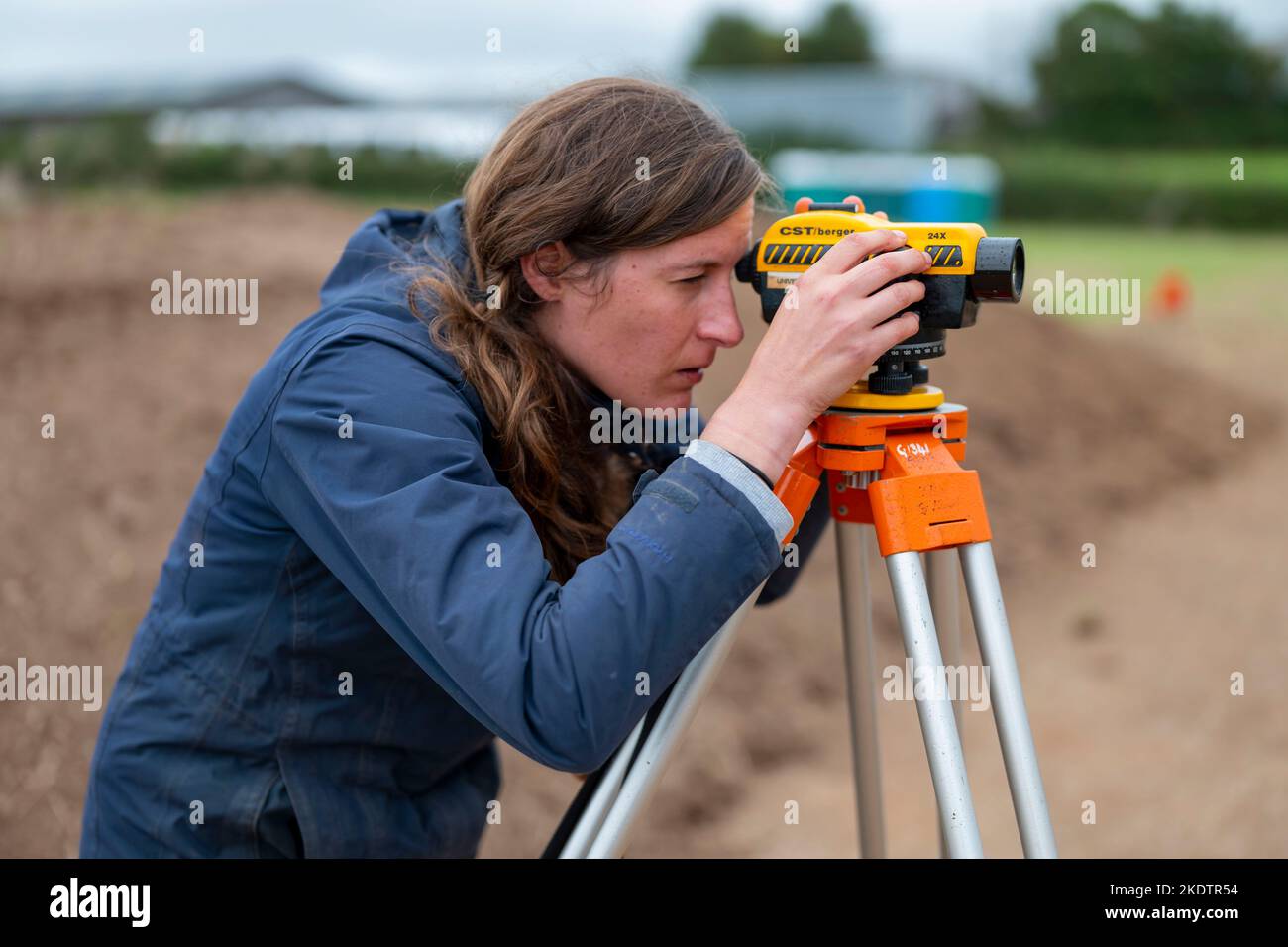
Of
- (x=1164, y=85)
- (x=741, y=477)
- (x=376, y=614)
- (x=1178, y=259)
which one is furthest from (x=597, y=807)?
(x=1164, y=85)

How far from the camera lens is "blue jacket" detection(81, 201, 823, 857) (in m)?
1.44

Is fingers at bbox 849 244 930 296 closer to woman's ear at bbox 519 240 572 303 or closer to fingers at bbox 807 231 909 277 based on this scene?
fingers at bbox 807 231 909 277

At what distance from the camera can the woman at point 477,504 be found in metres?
1.46

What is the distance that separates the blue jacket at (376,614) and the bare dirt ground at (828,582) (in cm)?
181

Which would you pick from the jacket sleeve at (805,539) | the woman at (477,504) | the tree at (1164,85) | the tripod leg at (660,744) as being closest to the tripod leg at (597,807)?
the tripod leg at (660,744)

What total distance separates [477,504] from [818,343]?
1.61ft

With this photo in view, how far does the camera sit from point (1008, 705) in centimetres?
166

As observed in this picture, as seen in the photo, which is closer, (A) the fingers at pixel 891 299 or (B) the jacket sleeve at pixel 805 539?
(A) the fingers at pixel 891 299

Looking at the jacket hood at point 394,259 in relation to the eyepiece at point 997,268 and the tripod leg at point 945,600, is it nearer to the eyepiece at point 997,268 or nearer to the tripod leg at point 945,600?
the tripod leg at point 945,600

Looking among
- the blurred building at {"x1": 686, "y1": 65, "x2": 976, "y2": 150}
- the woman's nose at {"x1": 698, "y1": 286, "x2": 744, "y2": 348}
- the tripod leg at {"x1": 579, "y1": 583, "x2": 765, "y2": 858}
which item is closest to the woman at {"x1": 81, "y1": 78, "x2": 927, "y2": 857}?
the woman's nose at {"x1": 698, "y1": 286, "x2": 744, "y2": 348}
